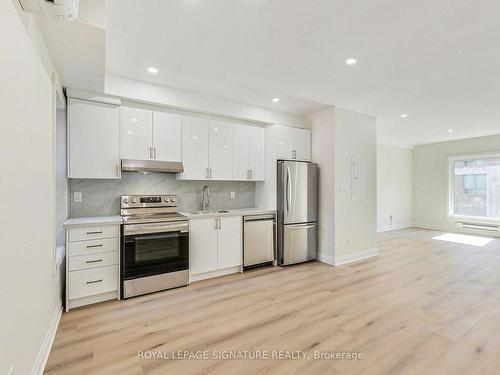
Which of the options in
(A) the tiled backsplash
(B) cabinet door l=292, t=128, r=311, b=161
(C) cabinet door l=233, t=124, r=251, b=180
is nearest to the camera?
(A) the tiled backsplash

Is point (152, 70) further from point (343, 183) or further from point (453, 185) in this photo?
point (453, 185)

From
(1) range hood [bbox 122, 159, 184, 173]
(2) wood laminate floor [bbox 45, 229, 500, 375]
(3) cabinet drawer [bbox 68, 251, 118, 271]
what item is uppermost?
(1) range hood [bbox 122, 159, 184, 173]

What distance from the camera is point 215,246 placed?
11.6ft

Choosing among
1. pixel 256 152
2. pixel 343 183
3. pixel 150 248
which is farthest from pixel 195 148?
pixel 343 183

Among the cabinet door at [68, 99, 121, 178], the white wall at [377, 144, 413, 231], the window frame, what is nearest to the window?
the window frame

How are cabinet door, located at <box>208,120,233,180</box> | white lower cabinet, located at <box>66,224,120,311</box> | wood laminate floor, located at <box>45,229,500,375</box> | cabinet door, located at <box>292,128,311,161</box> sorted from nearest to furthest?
wood laminate floor, located at <box>45,229,500,375</box> → white lower cabinet, located at <box>66,224,120,311</box> → cabinet door, located at <box>208,120,233,180</box> → cabinet door, located at <box>292,128,311,161</box>

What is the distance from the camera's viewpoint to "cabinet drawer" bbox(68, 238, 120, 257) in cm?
262

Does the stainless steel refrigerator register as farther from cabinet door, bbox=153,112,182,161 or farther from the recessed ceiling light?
the recessed ceiling light

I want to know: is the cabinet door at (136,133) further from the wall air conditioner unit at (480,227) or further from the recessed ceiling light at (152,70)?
the wall air conditioner unit at (480,227)

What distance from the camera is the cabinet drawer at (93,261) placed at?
262 centimetres

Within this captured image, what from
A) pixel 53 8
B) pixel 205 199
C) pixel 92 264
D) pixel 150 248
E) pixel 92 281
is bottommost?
pixel 92 281

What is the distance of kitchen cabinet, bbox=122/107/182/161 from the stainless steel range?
0.59m

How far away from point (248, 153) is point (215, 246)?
5.10 ft

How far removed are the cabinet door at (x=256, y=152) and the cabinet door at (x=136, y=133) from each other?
5.10 ft
